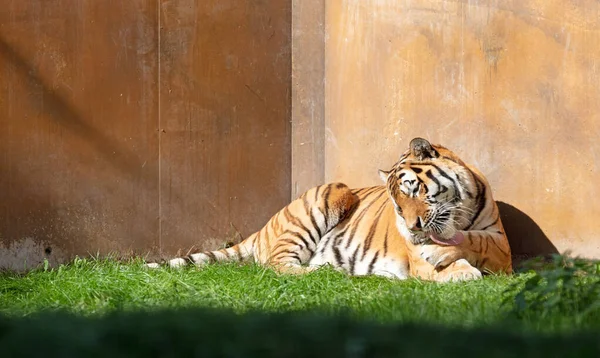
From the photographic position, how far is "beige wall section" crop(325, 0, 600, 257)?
20.2ft

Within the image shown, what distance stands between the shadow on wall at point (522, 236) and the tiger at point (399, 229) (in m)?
0.33

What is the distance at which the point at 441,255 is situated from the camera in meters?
5.98

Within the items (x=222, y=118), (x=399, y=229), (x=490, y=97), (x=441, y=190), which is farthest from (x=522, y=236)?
(x=222, y=118)

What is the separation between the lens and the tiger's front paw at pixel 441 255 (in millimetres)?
5973

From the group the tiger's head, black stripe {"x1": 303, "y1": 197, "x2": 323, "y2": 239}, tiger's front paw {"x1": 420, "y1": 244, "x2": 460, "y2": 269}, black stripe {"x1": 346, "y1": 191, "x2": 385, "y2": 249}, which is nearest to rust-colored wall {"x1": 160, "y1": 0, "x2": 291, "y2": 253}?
black stripe {"x1": 303, "y1": 197, "x2": 323, "y2": 239}

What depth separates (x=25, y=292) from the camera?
18.6 ft

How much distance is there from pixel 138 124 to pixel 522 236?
9.72ft

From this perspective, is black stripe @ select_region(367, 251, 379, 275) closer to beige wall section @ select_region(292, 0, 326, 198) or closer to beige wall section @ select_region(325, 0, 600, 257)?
beige wall section @ select_region(325, 0, 600, 257)

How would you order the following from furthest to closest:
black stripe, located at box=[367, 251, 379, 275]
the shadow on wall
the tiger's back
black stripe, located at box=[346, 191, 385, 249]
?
black stripe, located at box=[346, 191, 385, 249] → black stripe, located at box=[367, 251, 379, 275] → the tiger's back → the shadow on wall

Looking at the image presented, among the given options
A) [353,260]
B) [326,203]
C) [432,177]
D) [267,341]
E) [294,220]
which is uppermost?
[267,341]

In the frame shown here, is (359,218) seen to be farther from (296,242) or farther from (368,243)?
(296,242)

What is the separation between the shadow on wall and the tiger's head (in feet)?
1.61

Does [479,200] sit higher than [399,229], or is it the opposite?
[479,200]

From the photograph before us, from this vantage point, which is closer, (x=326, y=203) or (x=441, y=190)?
(x=441, y=190)
